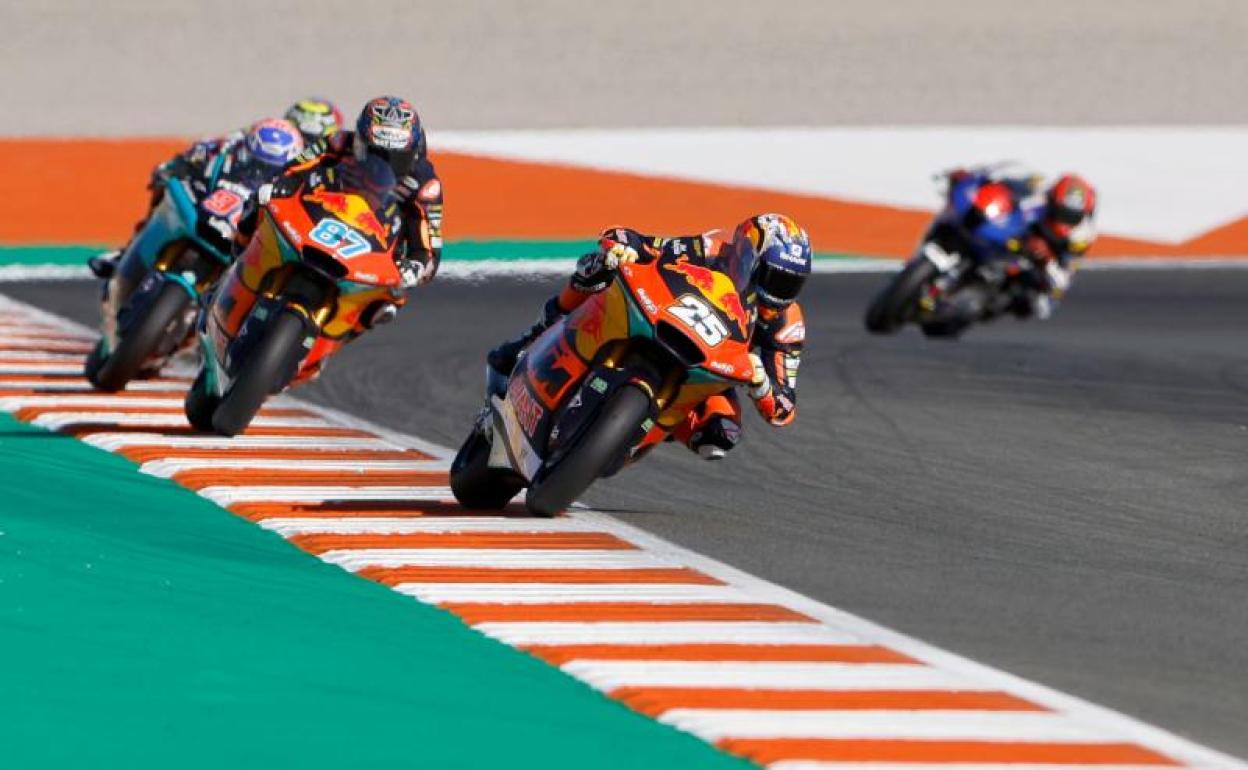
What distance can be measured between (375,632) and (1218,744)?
8.33 feet

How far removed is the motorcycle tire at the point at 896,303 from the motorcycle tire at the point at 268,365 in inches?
308

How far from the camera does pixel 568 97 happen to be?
31.7 m

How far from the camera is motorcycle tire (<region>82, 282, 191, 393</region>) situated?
45.4 feet

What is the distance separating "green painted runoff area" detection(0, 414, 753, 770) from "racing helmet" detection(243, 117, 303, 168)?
4.44m

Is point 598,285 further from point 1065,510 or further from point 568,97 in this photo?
point 568,97

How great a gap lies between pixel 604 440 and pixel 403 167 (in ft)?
10.4

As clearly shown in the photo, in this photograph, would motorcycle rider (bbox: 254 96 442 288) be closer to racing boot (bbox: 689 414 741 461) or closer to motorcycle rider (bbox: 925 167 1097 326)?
racing boot (bbox: 689 414 741 461)

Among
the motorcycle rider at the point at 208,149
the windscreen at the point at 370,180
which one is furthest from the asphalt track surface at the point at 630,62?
the windscreen at the point at 370,180

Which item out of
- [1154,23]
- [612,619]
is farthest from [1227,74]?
[612,619]

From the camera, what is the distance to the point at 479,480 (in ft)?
35.2

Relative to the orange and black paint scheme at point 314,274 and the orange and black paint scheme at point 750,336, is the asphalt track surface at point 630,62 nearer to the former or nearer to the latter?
the orange and black paint scheme at point 314,274

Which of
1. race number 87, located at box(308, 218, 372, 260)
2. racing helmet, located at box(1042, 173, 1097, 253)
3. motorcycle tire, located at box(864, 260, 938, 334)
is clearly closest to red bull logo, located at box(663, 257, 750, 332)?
race number 87, located at box(308, 218, 372, 260)

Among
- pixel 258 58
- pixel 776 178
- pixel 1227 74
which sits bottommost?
pixel 258 58

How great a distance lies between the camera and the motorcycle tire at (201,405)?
12.7 metres
